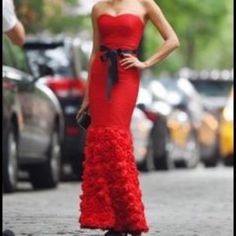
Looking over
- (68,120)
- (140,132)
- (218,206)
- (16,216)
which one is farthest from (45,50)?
(16,216)

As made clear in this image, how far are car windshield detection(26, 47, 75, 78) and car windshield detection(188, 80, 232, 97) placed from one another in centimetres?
1299

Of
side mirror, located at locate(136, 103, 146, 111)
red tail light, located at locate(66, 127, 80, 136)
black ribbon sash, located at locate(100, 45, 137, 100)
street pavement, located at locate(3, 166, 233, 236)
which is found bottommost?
street pavement, located at locate(3, 166, 233, 236)

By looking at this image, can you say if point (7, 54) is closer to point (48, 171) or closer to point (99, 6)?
point (48, 171)

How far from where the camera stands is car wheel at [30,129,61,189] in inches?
701

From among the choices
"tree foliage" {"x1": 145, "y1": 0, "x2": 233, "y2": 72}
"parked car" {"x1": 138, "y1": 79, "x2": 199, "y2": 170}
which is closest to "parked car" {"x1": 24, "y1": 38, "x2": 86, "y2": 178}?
"parked car" {"x1": 138, "y1": 79, "x2": 199, "y2": 170}

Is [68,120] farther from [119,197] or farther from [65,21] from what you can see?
[65,21]

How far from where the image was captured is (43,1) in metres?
27.2

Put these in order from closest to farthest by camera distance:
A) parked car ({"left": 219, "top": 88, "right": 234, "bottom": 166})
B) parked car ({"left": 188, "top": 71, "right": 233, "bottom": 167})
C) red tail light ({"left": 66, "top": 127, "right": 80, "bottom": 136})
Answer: red tail light ({"left": 66, "top": 127, "right": 80, "bottom": 136}) < parked car ({"left": 219, "top": 88, "right": 234, "bottom": 166}) < parked car ({"left": 188, "top": 71, "right": 233, "bottom": 167})

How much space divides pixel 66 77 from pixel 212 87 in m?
13.9

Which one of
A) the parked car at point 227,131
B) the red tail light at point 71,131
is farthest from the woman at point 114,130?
the parked car at point 227,131

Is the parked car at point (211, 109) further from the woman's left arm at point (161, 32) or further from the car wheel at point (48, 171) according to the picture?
the woman's left arm at point (161, 32)

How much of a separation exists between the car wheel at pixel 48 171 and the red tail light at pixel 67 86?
73 cm

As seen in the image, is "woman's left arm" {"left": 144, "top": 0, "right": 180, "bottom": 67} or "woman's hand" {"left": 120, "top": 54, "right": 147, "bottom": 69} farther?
"woman's left arm" {"left": 144, "top": 0, "right": 180, "bottom": 67}

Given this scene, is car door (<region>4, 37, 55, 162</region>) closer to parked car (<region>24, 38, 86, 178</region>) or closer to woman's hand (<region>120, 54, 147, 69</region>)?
parked car (<region>24, 38, 86, 178</region>)
